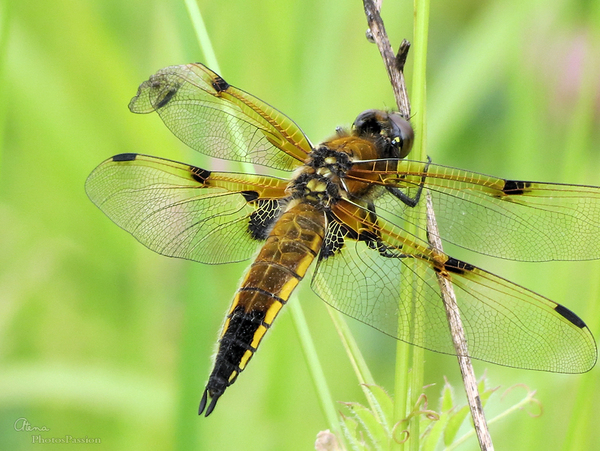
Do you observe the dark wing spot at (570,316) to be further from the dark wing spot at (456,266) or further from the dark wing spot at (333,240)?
the dark wing spot at (333,240)

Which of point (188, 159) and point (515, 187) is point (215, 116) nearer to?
point (188, 159)

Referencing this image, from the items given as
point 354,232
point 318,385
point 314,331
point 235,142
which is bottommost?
point 318,385

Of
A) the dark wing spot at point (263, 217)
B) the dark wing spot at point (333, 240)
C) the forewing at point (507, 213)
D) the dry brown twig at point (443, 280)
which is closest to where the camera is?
the dry brown twig at point (443, 280)

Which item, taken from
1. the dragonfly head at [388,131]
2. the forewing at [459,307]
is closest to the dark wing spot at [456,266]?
the forewing at [459,307]

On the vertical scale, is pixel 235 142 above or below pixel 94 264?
above

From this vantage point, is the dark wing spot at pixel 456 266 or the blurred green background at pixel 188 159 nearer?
the dark wing spot at pixel 456 266

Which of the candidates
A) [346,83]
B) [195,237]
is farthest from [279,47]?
[195,237]

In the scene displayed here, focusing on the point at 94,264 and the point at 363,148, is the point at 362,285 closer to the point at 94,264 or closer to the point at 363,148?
the point at 363,148
